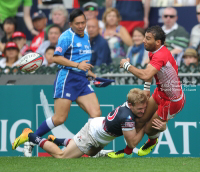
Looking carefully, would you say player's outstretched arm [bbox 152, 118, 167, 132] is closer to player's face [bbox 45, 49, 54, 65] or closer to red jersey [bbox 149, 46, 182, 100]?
red jersey [bbox 149, 46, 182, 100]

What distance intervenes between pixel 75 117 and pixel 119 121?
2.14 meters

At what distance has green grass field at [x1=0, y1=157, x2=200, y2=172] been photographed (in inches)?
238

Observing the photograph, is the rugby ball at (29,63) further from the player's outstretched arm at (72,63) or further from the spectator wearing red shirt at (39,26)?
the spectator wearing red shirt at (39,26)

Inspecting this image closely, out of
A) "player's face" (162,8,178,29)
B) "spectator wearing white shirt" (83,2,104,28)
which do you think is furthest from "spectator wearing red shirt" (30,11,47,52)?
"player's face" (162,8,178,29)

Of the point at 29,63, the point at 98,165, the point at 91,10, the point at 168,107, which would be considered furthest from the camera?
the point at 91,10

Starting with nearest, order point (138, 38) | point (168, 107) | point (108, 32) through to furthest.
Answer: point (168, 107), point (138, 38), point (108, 32)

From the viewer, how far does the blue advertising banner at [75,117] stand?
27.2 feet

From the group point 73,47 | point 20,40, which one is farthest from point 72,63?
point 20,40

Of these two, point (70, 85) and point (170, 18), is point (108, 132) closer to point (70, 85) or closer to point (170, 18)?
point (70, 85)

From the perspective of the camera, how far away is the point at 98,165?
21.1 ft

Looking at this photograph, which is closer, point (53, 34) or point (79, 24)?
point (79, 24)

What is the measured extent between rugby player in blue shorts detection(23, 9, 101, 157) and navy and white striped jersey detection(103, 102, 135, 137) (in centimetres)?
79

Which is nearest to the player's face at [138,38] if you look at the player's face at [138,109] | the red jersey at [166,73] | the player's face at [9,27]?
the red jersey at [166,73]

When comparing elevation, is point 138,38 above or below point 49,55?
above
